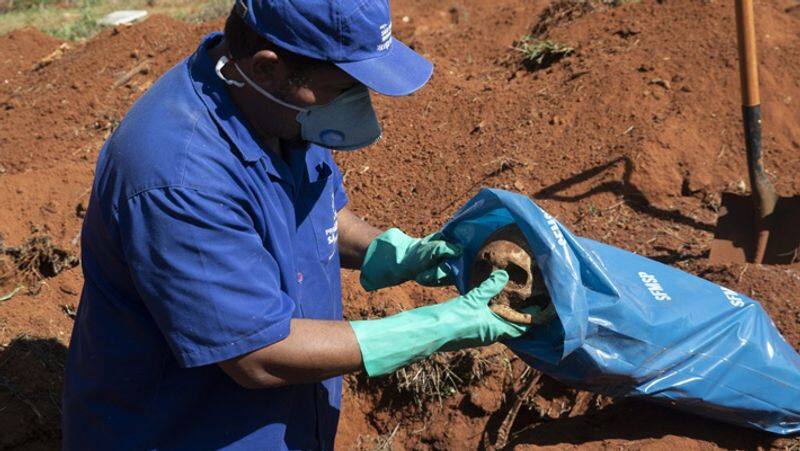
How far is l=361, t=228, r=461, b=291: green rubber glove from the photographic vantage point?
8.56 feet

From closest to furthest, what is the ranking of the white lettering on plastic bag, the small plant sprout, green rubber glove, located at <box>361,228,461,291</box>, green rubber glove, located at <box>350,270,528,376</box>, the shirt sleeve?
1. the shirt sleeve
2. green rubber glove, located at <box>350,270,528,376</box>
3. green rubber glove, located at <box>361,228,461,291</box>
4. the white lettering on plastic bag
5. the small plant sprout

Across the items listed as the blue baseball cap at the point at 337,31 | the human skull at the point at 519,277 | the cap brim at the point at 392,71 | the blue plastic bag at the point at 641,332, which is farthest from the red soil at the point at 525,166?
the blue baseball cap at the point at 337,31

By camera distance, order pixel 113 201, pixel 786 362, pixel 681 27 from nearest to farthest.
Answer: pixel 113 201 < pixel 786 362 < pixel 681 27

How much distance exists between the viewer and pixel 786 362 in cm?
286

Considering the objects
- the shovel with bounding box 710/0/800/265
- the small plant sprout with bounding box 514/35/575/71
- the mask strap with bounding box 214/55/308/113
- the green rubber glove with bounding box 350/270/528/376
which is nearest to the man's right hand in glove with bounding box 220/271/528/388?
the green rubber glove with bounding box 350/270/528/376

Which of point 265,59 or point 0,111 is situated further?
point 0,111

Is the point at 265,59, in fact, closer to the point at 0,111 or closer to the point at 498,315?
the point at 498,315

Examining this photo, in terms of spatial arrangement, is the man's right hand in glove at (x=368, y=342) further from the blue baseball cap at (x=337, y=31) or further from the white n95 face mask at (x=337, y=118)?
the blue baseball cap at (x=337, y=31)

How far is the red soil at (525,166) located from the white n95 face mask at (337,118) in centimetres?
149

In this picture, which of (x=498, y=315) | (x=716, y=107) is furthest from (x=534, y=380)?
(x=716, y=107)

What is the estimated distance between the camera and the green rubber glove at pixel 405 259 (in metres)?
2.61

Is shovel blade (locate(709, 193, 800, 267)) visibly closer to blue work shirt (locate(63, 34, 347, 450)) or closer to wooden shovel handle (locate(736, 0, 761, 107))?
wooden shovel handle (locate(736, 0, 761, 107))

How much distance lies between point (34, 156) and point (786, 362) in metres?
4.93

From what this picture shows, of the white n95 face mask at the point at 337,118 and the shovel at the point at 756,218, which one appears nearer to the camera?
the white n95 face mask at the point at 337,118
